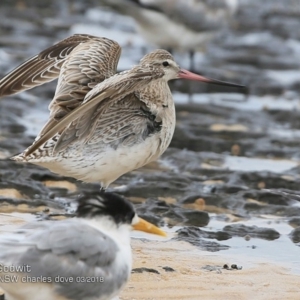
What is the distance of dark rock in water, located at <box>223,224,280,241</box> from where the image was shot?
7.64 metres

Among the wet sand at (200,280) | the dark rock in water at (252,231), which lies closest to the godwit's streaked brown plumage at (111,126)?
the wet sand at (200,280)

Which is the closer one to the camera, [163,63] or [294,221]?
[163,63]

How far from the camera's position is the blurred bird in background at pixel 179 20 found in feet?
48.2

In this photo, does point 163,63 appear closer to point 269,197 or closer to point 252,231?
point 252,231

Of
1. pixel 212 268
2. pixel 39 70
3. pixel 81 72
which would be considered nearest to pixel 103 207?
pixel 212 268

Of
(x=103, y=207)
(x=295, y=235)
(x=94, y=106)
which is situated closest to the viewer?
(x=103, y=207)

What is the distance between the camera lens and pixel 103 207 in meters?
5.36

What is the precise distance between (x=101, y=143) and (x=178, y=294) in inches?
70.6

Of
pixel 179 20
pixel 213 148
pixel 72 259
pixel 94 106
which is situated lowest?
pixel 72 259

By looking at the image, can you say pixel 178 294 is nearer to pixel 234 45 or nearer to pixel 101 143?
pixel 101 143

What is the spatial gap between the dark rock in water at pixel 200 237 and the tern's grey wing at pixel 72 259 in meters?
2.13

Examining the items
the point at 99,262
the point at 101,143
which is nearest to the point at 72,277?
the point at 99,262

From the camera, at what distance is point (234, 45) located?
1762 cm

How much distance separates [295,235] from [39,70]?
9.40 ft
